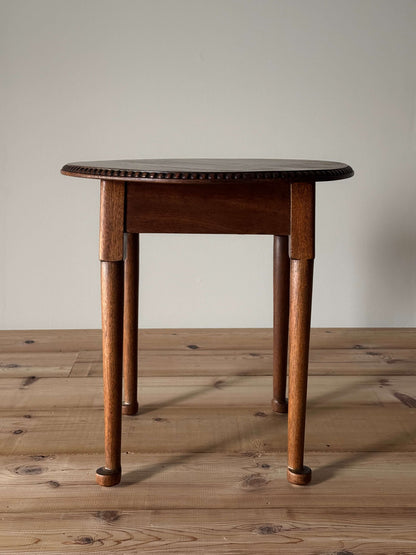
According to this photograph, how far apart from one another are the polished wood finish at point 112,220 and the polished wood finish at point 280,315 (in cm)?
48

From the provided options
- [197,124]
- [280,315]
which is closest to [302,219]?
[280,315]

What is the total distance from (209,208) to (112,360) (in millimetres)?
326

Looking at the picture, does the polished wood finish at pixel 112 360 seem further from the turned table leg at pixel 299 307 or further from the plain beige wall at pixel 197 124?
the plain beige wall at pixel 197 124

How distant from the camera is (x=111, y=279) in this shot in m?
1.35

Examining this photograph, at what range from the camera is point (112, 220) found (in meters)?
1.32

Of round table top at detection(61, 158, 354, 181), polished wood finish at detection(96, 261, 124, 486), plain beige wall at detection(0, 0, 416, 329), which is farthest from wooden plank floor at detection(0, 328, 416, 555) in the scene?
round table top at detection(61, 158, 354, 181)

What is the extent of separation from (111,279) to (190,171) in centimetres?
25

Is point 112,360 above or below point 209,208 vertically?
below

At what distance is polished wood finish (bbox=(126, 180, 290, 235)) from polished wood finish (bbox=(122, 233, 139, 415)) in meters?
0.31

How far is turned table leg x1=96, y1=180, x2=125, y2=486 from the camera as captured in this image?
132 cm

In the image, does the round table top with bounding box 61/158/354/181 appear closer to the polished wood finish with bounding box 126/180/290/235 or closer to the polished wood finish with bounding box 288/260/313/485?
the polished wood finish with bounding box 126/180/290/235

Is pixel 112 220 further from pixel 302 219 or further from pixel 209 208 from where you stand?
pixel 302 219

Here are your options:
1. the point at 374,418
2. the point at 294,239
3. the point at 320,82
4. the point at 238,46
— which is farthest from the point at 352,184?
the point at 294,239

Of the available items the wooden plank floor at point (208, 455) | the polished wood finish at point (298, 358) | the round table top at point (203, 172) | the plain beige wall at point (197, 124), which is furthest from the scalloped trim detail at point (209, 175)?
the plain beige wall at point (197, 124)
